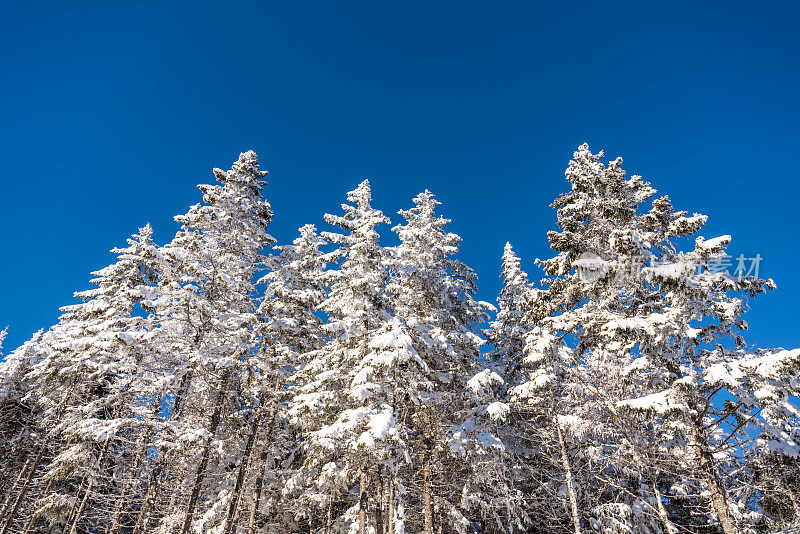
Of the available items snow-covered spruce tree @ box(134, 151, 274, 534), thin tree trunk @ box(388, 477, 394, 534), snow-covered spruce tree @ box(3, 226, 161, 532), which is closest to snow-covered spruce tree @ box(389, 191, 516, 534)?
thin tree trunk @ box(388, 477, 394, 534)

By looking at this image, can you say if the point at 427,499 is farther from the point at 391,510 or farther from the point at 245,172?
the point at 245,172

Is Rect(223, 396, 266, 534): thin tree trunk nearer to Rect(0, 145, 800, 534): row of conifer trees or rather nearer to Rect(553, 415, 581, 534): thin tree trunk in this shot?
Rect(0, 145, 800, 534): row of conifer trees

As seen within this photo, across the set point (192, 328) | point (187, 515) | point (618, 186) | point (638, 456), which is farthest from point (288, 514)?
point (618, 186)

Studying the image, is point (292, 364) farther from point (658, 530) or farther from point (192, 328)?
point (658, 530)

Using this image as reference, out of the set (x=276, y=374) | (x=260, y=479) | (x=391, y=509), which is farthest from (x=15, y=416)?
(x=391, y=509)

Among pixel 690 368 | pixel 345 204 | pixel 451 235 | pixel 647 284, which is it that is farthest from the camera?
pixel 451 235

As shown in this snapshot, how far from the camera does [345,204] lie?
19469 mm

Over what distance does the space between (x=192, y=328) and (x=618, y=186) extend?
1836 centimetres

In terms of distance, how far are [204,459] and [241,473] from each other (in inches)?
102

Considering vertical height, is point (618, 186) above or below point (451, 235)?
→ below

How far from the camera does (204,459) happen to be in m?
15.1

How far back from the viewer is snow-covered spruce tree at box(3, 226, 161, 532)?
16094 millimetres

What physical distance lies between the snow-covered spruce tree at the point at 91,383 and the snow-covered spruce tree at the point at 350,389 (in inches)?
291

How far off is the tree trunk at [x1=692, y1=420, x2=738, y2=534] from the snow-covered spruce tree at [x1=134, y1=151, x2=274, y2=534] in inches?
632
